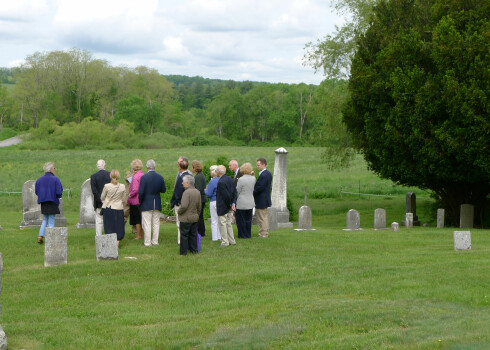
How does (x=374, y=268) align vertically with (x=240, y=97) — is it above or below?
below

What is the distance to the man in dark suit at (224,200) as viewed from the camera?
1602 centimetres

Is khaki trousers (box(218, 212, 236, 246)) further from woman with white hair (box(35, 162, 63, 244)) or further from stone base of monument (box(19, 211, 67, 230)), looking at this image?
stone base of monument (box(19, 211, 67, 230))

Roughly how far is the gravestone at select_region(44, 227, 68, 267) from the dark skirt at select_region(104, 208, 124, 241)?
2.00 metres

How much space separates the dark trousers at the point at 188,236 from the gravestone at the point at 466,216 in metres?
13.2

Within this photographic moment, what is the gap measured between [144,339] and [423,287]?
16.8ft

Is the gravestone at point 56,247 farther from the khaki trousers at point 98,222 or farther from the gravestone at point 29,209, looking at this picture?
the gravestone at point 29,209

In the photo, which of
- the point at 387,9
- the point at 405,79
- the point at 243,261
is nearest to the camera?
the point at 243,261

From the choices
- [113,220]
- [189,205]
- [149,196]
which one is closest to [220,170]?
[189,205]

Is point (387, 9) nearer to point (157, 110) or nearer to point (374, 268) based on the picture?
point (374, 268)

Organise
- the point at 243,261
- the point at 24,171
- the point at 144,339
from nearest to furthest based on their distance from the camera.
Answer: the point at 144,339 → the point at 243,261 → the point at 24,171

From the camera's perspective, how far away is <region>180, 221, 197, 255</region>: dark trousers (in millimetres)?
14922

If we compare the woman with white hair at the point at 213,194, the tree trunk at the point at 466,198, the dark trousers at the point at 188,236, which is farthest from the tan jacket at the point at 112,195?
the tree trunk at the point at 466,198

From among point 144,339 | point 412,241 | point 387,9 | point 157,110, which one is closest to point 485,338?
point 144,339

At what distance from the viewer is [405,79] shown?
24062 mm
